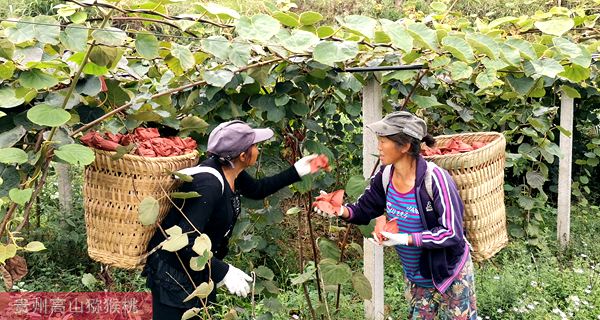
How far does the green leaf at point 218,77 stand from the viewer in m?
2.29

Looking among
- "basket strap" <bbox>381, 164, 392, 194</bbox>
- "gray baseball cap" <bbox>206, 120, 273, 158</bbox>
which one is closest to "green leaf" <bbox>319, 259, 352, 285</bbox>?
"basket strap" <bbox>381, 164, 392, 194</bbox>

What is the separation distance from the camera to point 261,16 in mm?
2072

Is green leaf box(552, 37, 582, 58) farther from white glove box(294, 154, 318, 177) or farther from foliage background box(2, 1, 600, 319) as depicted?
white glove box(294, 154, 318, 177)

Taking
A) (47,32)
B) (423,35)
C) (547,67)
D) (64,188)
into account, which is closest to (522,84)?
(547,67)

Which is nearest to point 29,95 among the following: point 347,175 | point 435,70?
point 435,70

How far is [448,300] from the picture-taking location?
7.75 feet

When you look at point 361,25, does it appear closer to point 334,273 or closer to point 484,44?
point 484,44

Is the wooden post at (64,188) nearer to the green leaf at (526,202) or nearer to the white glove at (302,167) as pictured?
the white glove at (302,167)

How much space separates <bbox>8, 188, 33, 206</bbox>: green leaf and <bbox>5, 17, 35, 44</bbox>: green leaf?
40 cm

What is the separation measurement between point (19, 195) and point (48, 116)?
0.76 ft

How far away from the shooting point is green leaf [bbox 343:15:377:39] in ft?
6.65

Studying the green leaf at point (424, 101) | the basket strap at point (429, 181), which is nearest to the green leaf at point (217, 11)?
the basket strap at point (429, 181)

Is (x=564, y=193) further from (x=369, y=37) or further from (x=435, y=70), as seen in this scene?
(x=369, y=37)

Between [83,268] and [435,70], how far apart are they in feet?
7.54
